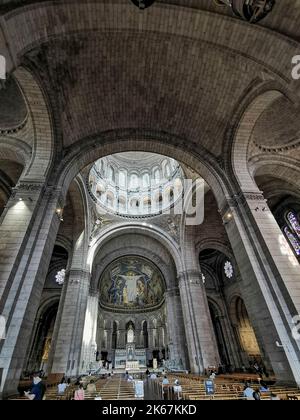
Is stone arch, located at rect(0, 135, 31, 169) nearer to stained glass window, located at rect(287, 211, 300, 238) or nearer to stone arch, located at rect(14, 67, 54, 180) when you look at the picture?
stone arch, located at rect(14, 67, 54, 180)

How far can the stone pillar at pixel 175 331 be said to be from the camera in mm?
16750

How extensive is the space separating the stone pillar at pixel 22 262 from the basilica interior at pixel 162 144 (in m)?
0.04

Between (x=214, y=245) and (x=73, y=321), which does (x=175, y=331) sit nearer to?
(x=214, y=245)

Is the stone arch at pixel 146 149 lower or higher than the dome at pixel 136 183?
lower

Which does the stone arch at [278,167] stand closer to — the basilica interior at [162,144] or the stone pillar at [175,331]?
the basilica interior at [162,144]

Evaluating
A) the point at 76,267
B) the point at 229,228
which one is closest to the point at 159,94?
the point at 229,228

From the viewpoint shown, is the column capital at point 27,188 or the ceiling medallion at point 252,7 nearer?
the ceiling medallion at point 252,7

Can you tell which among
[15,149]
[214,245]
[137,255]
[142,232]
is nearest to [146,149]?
[15,149]

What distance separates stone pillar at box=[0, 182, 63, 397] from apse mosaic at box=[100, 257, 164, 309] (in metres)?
17.1

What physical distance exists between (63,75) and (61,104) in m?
1.03

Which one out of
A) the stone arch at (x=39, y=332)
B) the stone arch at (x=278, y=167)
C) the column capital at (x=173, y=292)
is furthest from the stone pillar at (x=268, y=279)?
the stone arch at (x=39, y=332)

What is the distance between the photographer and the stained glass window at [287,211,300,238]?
45.3ft

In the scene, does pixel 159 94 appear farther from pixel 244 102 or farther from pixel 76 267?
pixel 76 267

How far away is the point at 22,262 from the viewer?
600 cm
